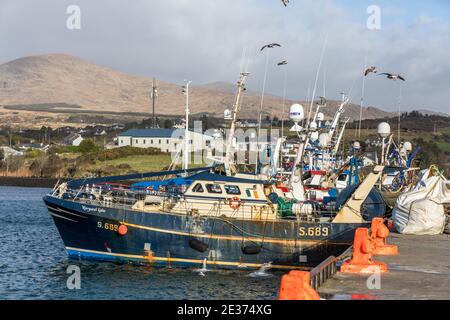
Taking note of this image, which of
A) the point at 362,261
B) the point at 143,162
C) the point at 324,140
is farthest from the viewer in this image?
the point at 143,162

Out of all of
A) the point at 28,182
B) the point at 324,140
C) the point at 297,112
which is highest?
the point at 297,112

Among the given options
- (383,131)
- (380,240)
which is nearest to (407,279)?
(380,240)

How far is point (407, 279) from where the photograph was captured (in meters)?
20.5

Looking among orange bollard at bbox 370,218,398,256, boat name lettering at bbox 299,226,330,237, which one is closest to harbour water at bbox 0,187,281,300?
boat name lettering at bbox 299,226,330,237

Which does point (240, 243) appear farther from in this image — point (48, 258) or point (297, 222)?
point (48, 258)

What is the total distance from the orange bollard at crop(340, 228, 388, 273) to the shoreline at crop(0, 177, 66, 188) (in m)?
87.9

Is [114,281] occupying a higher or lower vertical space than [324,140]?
lower

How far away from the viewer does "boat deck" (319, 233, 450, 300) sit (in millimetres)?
18109

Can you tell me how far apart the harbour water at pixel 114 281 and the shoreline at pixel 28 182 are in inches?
2725

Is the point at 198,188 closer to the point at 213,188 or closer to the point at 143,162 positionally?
the point at 213,188

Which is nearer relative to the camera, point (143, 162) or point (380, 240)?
point (380, 240)

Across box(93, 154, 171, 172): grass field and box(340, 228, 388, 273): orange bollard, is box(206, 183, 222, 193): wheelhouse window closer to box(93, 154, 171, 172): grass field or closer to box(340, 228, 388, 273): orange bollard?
box(340, 228, 388, 273): orange bollard

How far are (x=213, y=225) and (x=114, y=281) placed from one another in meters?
4.70
